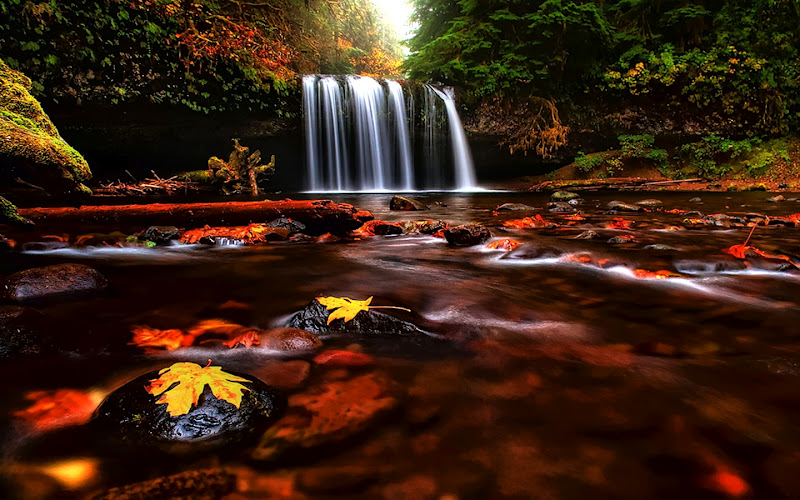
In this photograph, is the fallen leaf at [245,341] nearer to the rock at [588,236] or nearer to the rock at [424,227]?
the rock at [424,227]

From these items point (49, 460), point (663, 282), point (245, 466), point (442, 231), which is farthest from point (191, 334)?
point (442, 231)

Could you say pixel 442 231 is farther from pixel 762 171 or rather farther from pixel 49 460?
pixel 762 171

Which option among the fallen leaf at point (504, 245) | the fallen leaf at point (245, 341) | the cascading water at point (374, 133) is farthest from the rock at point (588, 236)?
the cascading water at point (374, 133)

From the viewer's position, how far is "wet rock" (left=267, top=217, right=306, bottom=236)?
487 centimetres

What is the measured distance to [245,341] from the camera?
6.00 ft

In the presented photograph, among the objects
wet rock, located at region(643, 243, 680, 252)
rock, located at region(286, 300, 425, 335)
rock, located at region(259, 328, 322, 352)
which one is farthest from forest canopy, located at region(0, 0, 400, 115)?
wet rock, located at region(643, 243, 680, 252)

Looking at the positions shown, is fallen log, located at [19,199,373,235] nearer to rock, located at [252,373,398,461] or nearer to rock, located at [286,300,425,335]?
rock, located at [286,300,425,335]

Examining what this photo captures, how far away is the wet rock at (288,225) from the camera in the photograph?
16.0 feet

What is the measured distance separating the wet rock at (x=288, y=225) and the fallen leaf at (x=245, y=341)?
307cm

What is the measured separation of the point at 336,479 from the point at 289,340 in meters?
0.91

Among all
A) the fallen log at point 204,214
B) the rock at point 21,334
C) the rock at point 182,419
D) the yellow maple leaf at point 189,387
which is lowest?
the rock at point 182,419

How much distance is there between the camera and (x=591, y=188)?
13.3 metres

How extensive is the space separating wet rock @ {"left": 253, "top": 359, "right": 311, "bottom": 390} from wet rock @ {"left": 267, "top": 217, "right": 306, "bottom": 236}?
3384mm

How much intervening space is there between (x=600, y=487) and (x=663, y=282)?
2.48 meters
